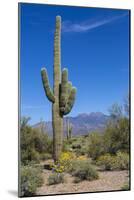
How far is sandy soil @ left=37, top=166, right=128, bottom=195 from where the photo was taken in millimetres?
9961

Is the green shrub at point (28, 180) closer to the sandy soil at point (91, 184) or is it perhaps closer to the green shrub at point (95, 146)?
the sandy soil at point (91, 184)

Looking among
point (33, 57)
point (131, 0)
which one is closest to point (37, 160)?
point (33, 57)

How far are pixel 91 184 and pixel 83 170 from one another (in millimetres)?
271

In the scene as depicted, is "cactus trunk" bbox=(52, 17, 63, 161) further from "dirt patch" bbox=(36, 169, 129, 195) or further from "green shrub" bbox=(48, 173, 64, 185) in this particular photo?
"dirt patch" bbox=(36, 169, 129, 195)

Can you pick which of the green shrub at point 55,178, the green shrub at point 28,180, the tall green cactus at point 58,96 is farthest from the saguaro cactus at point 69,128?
the green shrub at point 28,180

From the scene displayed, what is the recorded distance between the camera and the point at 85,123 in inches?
397

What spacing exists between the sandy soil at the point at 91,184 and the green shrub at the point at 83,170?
75mm

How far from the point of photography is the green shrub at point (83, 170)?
10.1 m

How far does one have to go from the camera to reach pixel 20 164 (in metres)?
9.79

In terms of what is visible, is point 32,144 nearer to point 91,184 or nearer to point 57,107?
point 57,107

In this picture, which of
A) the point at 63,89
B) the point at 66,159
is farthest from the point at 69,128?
the point at 63,89

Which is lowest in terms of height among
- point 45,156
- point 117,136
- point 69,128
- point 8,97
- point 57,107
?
point 45,156

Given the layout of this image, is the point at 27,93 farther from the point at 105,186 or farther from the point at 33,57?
the point at 105,186

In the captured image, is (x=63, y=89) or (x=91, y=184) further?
(x=91, y=184)
